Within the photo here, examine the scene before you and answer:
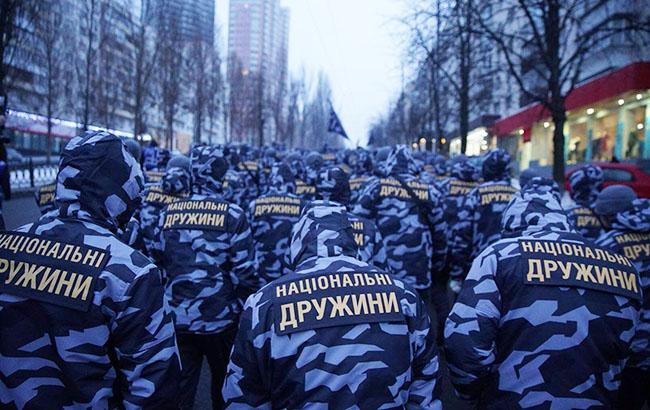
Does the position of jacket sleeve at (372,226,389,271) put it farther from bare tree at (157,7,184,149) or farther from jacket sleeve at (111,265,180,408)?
bare tree at (157,7,184,149)

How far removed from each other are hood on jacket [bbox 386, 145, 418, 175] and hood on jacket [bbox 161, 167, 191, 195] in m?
2.11

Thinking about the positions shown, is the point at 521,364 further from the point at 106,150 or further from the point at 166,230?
the point at 166,230

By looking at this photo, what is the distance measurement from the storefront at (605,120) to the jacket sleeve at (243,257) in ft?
42.4

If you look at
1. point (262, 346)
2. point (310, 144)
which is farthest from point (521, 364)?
point (310, 144)

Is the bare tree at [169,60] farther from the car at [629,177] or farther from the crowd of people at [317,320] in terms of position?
the crowd of people at [317,320]

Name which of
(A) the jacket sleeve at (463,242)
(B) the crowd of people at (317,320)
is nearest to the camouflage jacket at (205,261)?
(B) the crowd of people at (317,320)

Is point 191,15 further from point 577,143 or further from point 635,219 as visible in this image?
point 635,219

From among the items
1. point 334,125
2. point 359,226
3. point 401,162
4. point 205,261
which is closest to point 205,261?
point 205,261

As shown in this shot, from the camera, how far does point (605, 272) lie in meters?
2.50

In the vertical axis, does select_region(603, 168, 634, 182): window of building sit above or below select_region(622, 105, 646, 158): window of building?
below

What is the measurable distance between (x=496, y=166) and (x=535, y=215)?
3.69 meters

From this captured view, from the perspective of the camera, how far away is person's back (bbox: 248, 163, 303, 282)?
5715 millimetres

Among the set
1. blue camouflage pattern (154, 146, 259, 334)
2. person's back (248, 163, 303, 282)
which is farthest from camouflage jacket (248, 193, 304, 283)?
blue camouflage pattern (154, 146, 259, 334)

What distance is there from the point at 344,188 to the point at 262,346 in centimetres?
298
